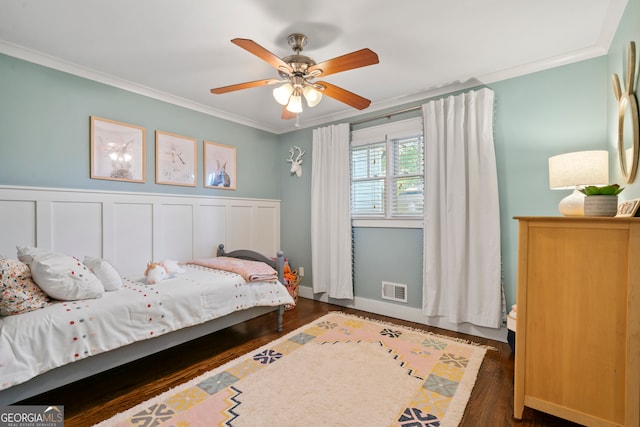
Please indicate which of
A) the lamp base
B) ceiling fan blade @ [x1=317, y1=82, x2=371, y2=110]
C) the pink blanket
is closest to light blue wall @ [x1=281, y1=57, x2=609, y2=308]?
the lamp base

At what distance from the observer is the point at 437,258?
3.06 meters

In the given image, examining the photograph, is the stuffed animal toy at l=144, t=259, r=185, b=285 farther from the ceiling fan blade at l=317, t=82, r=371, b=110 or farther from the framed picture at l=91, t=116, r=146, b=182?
the ceiling fan blade at l=317, t=82, r=371, b=110

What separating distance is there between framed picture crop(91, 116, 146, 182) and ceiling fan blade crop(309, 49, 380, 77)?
2.03 m

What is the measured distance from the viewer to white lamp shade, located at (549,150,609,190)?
1.95 metres

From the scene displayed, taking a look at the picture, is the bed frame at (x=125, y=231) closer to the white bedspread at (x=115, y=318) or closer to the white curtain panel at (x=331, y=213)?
the white bedspread at (x=115, y=318)

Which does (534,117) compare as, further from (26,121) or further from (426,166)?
(26,121)

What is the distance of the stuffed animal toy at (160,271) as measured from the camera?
2.47 m

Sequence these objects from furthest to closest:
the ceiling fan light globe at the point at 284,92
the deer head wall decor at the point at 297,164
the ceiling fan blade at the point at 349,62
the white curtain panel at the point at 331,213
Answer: the deer head wall decor at the point at 297,164 → the white curtain panel at the point at 331,213 → the ceiling fan light globe at the point at 284,92 → the ceiling fan blade at the point at 349,62

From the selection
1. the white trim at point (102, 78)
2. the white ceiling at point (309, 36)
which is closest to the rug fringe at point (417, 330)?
the white ceiling at point (309, 36)

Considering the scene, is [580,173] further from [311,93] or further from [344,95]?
[311,93]

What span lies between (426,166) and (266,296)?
2.08m

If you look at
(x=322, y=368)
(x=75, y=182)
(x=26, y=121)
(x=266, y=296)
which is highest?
(x=26, y=121)

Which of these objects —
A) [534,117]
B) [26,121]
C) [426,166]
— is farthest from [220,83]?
[534,117]

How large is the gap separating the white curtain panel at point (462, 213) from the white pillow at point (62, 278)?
2.84 m
